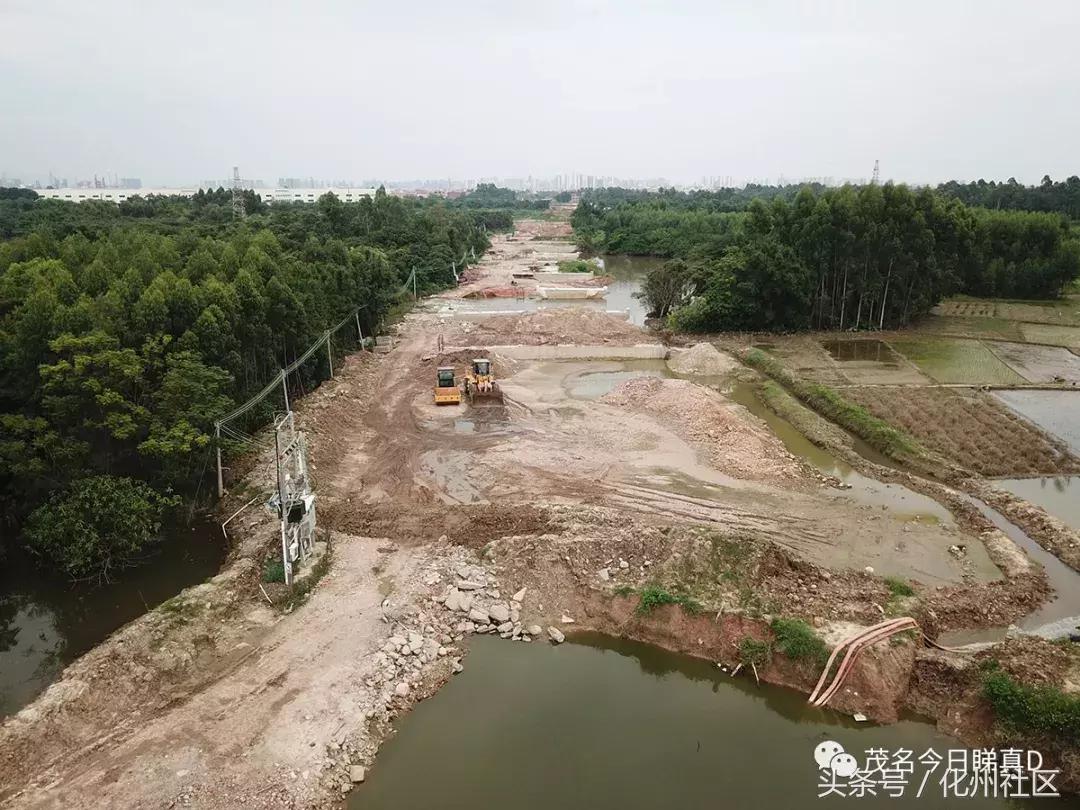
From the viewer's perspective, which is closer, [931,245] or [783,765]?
[783,765]

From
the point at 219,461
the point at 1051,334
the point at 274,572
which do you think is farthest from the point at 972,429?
the point at 219,461

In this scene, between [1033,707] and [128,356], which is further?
[128,356]

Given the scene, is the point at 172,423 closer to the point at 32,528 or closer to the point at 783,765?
the point at 32,528

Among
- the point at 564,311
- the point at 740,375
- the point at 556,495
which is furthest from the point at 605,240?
the point at 556,495

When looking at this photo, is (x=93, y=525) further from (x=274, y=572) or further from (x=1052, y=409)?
(x=1052, y=409)

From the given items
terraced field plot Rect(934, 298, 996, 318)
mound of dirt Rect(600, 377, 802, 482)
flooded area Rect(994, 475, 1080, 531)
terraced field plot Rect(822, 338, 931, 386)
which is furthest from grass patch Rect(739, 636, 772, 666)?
terraced field plot Rect(934, 298, 996, 318)

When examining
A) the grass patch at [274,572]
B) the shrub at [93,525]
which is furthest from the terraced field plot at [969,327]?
the shrub at [93,525]

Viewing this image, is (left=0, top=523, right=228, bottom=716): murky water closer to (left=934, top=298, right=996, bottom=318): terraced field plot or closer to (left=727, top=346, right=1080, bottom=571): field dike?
(left=727, top=346, right=1080, bottom=571): field dike
